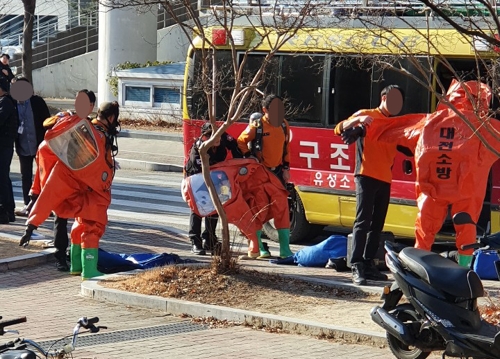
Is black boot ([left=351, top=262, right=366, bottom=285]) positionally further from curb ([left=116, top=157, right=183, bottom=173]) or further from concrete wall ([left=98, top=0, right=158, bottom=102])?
concrete wall ([left=98, top=0, right=158, bottom=102])

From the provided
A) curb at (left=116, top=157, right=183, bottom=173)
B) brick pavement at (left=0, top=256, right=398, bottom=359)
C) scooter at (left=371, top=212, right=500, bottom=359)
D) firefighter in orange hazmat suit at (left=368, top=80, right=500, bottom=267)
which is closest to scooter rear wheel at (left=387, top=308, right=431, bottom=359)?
scooter at (left=371, top=212, right=500, bottom=359)

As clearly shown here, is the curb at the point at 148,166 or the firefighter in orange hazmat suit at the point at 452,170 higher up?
the firefighter in orange hazmat suit at the point at 452,170

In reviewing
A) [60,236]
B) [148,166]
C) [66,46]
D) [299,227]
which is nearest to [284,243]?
[299,227]

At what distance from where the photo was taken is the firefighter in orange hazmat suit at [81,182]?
1050 cm

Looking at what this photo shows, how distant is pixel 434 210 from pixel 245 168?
9.17ft

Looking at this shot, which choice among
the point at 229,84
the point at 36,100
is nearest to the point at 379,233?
the point at 229,84

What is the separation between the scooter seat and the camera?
6.91 metres

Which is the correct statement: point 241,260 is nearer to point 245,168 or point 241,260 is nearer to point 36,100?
point 245,168

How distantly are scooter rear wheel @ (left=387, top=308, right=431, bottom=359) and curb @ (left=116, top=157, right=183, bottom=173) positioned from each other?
586 inches

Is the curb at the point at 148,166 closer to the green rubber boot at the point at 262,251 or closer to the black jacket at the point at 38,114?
the black jacket at the point at 38,114

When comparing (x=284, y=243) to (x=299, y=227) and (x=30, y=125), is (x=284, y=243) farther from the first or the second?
(x=30, y=125)

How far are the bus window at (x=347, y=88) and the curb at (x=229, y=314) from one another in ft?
13.0

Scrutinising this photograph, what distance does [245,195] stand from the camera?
11906 millimetres

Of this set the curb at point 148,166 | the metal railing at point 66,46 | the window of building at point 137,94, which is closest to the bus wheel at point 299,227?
the curb at point 148,166
